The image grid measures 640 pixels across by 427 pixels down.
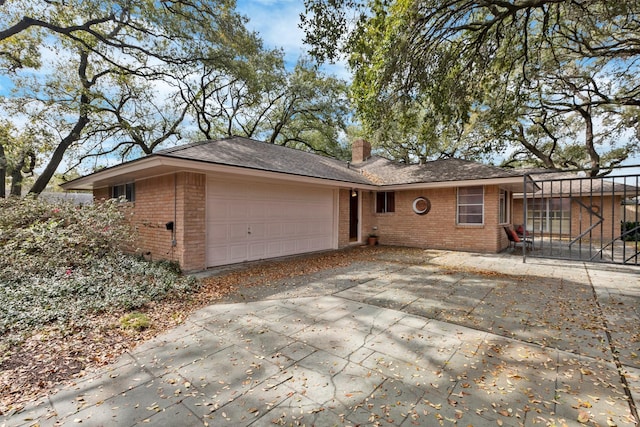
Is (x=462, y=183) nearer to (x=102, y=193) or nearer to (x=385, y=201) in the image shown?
→ (x=385, y=201)

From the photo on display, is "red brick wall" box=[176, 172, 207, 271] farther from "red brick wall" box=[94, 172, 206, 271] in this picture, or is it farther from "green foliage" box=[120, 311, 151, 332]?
"green foliage" box=[120, 311, 151, 332]

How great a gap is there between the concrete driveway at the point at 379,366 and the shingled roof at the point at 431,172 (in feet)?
19.1

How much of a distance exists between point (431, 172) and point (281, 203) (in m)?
6.69

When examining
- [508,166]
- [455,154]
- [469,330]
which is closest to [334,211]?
[469,330]

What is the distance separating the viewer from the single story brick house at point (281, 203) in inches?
269

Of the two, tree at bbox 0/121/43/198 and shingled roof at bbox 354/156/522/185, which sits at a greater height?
tree at bbox 0/121/43/198

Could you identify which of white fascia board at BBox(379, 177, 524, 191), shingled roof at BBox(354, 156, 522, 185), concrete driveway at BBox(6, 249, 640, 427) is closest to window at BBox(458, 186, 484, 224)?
white fascia board at BBox(379, 177, 524, 191)

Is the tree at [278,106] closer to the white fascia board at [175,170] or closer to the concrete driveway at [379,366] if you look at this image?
the white fascia board at [175,170]

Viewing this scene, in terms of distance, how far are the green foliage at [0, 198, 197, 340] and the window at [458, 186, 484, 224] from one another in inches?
378

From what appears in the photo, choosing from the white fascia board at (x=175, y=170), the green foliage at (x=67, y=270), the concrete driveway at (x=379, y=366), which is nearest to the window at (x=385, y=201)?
the white fascia board at (x=175, y=170)

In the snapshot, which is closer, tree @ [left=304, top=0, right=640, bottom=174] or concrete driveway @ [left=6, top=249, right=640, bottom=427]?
concrete driveway @ [left=6, top=249, right=640, bottom=427]

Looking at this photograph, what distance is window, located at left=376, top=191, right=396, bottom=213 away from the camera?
12461mm

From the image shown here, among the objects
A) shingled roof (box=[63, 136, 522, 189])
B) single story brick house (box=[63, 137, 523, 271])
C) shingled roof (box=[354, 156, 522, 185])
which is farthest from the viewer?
shingled roof (box=[354, 156, 522, 185])

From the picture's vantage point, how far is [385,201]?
12656 millimetres
